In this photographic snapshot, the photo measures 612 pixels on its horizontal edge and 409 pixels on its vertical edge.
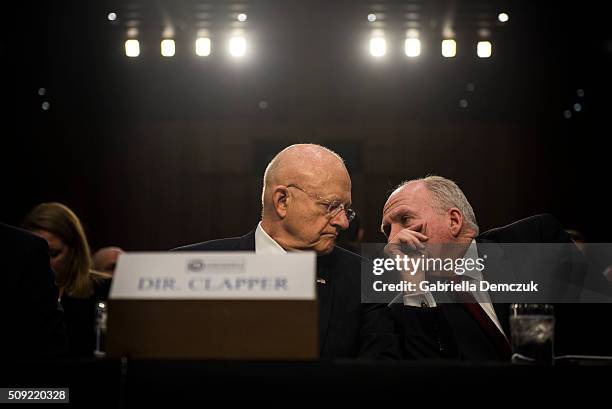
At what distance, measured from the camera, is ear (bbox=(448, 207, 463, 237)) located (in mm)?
2723

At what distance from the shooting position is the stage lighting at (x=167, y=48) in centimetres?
646

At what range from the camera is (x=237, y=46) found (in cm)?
643

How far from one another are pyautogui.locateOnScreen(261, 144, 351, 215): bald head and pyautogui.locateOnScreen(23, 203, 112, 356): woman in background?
4.54ft

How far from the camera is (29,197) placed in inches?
298

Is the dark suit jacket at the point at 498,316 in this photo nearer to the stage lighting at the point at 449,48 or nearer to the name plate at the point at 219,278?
the name plate at the point at 219,278

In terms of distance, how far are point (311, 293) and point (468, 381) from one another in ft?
0.99

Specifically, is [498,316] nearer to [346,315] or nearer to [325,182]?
[346,315]

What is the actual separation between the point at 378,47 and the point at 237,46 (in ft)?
4.16

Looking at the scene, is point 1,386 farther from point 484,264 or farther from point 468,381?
point 484,264

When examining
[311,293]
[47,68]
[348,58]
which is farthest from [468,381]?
[47,68]

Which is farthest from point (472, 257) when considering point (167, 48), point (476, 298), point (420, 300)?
point (167, 48)
